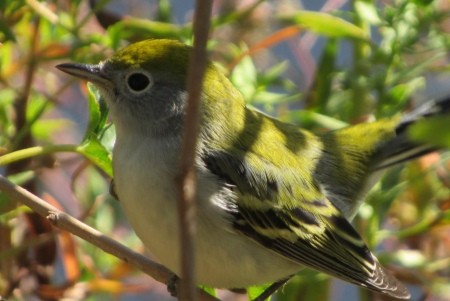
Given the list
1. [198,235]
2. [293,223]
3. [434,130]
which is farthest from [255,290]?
[434,130]

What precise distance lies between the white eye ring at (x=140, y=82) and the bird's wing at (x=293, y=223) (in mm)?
274

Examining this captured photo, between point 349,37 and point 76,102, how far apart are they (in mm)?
1255

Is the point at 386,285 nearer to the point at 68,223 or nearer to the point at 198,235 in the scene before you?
the point at 198,235

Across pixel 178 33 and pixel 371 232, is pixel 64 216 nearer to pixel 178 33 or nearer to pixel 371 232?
pixel 178 33

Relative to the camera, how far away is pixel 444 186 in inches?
79.5

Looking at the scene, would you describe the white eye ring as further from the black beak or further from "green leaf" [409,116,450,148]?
"green leaf" [409,116,450,148]

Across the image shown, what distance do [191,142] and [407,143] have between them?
5.53ft

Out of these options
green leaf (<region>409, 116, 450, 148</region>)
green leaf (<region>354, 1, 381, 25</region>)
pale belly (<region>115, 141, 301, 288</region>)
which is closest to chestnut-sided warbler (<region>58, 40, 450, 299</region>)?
pale belly (<region>115, 141, 301, 288</region>)

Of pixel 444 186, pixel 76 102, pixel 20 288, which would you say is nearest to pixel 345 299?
pixel 76 102

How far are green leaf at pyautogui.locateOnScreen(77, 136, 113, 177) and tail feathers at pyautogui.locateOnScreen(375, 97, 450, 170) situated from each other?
34.3 inches

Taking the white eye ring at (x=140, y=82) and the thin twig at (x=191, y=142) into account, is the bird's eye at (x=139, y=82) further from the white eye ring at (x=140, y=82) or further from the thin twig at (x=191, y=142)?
the thin twig at (x=191, y=142)

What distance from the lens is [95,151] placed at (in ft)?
5.49

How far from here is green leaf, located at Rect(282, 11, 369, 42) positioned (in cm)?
185

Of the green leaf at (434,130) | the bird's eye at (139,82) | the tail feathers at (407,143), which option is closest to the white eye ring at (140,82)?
the bird's eye at (139,82)
